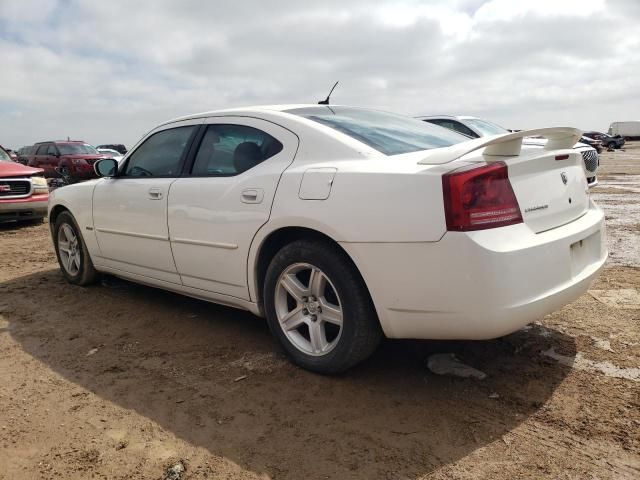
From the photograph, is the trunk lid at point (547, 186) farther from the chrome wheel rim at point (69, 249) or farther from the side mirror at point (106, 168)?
the chrome wheel rim at point (69, 249)

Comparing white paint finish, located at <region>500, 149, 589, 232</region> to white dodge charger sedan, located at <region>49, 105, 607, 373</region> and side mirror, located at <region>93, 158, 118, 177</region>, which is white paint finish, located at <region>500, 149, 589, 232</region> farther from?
side mirror, located at <region>93, 158, 118, 177</region>

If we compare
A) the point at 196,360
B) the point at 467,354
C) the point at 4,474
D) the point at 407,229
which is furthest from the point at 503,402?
the point at 4,474

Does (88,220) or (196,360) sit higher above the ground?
(88,220)

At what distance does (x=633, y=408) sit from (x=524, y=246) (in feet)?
3.12

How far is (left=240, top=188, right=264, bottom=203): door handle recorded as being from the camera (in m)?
3.11

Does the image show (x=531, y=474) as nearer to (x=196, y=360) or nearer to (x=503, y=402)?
(x=503, y=402)

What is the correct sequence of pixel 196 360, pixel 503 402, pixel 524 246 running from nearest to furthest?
pixel 524 246
pixel 503 402
pixel 196 360

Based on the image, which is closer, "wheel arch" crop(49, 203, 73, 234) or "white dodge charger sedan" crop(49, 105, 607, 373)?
"white dodge charger sedan" crop(49, 105, 607, 373)

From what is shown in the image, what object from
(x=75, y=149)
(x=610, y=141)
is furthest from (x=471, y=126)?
(x=610, y=141)

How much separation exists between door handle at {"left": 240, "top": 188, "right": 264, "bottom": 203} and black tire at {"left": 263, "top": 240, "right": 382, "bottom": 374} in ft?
1.12

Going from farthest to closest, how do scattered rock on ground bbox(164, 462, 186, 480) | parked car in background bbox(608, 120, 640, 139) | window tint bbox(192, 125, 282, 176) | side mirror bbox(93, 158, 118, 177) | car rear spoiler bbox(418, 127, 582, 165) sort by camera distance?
1. parked car in background bbox(608, 120, 640, 139)
2. side mirror bbox(93, 158, 118, 177)
3. window tint bbox(192, 125, 282, 176)
4. car rear spoiler bbox(418, 127, 582, 165)
5. scattered rock on ground bbox(164, 462, 186, 480)

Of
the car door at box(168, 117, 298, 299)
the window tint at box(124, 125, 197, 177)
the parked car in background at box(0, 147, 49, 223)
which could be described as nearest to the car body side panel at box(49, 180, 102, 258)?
the window tint at box(124, 125, 197, 177)

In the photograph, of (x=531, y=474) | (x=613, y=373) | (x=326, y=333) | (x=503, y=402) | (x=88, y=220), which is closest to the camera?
(x=531, y=474)

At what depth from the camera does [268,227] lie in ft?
9.98
